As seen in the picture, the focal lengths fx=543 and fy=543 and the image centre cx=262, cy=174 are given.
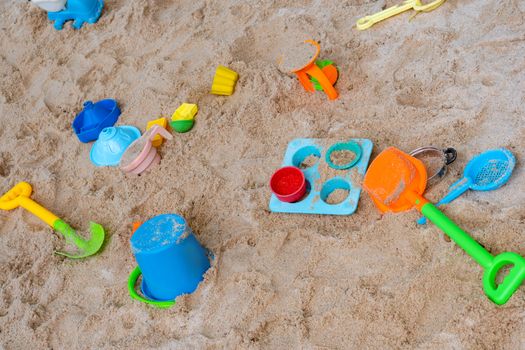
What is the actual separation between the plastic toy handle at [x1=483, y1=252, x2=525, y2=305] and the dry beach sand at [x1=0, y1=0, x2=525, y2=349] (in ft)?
0.08

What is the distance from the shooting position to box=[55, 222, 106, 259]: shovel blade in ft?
5.30

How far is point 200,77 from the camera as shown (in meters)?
2.04

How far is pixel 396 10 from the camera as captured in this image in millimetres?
1923

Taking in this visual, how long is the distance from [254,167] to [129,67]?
0.85 m

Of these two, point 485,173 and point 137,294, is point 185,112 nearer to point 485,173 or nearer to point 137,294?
point 137,294

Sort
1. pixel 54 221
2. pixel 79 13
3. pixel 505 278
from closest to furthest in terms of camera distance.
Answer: pixel 505 278, pixel 54 221, pixel 79 13

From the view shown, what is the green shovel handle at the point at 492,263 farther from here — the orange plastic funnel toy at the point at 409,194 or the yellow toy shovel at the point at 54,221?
the yellow toy shovel at the point at 54,221

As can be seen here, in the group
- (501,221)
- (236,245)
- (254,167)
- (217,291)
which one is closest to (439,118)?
(501,221)

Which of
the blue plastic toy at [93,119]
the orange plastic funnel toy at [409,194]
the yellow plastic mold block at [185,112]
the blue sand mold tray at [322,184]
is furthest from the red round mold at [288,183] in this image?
the blue plastic toy at [93,119]

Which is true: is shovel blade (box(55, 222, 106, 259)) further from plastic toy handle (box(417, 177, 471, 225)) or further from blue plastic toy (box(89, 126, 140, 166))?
plastic toy handle (box(417, 177, 471, 225))

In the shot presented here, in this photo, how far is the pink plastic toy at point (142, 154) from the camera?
1.77m

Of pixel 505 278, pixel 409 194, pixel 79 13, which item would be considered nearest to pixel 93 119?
pixel 79 13

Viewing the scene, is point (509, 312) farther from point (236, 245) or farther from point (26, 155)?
point (26, 155)

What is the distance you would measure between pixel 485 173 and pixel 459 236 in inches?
9.1
